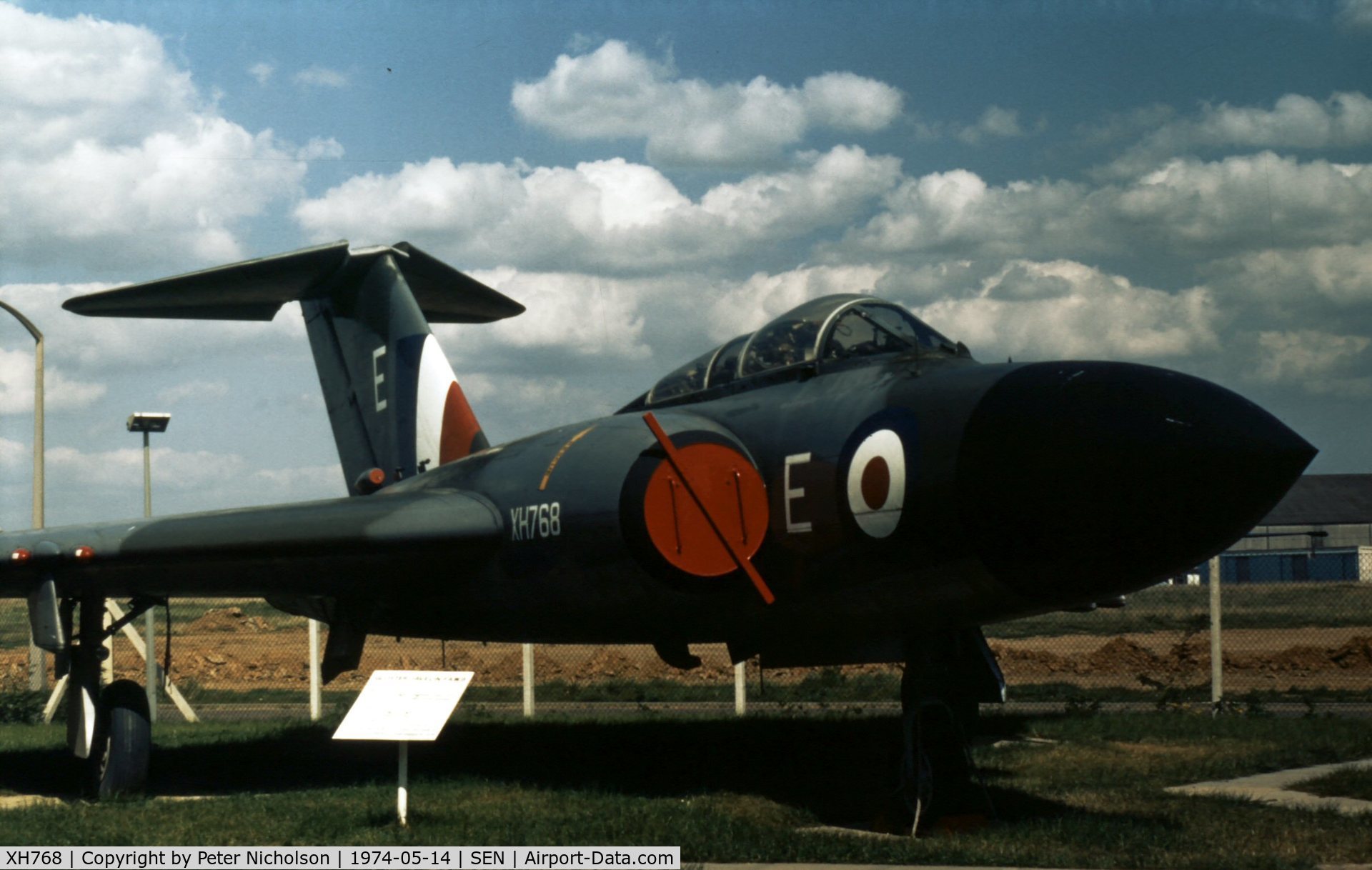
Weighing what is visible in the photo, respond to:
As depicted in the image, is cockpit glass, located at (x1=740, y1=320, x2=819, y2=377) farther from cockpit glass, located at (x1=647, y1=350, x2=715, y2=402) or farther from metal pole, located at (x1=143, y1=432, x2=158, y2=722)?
metal pole, located at (x1=143, y1=432, x2=158, y2=722)

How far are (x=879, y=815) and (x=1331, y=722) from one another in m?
8.20

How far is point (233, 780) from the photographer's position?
12.9 metres

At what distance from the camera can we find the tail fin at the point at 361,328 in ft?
49.9

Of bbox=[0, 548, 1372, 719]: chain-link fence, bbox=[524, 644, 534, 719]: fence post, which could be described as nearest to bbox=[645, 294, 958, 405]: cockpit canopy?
bbox=[0, 548, 1372, 719]: chain-link fence

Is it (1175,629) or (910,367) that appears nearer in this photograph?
(910,367)

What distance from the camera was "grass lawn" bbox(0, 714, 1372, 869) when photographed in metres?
8.22

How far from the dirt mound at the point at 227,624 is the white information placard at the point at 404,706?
4815 centimetres

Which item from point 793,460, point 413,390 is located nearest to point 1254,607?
point 413,390

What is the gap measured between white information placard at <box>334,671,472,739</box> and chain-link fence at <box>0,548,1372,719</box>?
8.10 ft

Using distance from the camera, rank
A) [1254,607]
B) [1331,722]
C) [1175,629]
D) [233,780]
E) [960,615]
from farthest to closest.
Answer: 1. [1254,607]
2. [1175,629]
3. [1331,722]
4. [233,780]
5. [960,615]

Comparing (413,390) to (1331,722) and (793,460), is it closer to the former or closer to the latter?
(793,460)

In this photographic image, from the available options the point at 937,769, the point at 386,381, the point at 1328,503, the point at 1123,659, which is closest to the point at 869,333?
the point at 937,769

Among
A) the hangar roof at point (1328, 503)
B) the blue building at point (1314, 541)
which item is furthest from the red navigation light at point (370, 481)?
the hangar roof at point (1328, 503)

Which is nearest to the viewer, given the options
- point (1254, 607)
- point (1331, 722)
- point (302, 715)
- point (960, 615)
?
point (960, 615)
